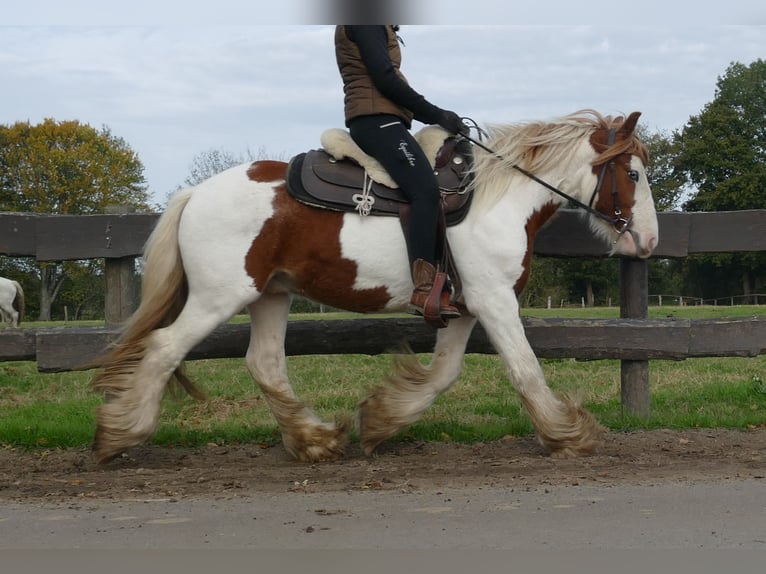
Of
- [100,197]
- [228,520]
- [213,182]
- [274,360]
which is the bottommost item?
[228,520]

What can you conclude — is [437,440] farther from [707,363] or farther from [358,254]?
[707,363]

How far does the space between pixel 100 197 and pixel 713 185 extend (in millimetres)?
35032

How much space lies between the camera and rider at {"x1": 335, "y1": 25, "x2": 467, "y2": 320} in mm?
5039

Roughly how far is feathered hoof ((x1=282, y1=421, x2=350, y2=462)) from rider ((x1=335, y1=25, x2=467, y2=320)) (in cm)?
97

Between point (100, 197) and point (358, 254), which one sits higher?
point (100, 197)

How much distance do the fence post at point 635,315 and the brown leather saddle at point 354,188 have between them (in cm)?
190

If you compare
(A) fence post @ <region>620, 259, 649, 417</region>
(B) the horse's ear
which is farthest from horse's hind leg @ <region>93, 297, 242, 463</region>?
(A) fence post @ <region>620, 259, 649, 417</region>

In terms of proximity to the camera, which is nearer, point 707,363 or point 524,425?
point 524,425

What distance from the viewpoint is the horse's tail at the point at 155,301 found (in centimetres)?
521

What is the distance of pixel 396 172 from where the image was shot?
515cm

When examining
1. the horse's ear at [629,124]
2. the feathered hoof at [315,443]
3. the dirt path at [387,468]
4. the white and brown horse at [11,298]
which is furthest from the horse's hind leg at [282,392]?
the white and brown horse at [11,298]

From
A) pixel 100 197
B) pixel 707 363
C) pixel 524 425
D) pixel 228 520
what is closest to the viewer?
pixel 228 520

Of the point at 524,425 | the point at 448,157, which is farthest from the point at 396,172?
the point at 524,425

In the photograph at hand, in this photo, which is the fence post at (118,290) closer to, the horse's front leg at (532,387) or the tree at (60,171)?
the horse's front leg at (532,387)
